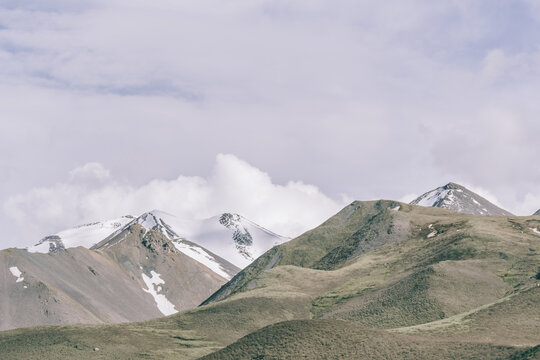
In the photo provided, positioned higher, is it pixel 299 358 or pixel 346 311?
pixel 346 311

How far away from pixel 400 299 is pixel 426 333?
Answer: 51.0 metres

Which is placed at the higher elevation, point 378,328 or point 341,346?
point 378,328

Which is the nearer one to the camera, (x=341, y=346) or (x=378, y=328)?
(x=341, y=346)

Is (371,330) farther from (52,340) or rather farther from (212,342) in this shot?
(52,340)

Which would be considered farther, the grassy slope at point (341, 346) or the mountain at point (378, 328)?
the mountain at point (378, 328)

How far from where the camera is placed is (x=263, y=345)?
111 metres

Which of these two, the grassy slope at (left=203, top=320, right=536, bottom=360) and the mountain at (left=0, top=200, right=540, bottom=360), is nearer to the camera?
the grassy slope at (left=203, top=320, right=536, bottom=360)

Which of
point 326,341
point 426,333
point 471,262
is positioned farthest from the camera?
point 471,262

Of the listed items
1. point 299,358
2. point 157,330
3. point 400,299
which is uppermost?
point 157,330

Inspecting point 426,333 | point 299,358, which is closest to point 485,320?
point 426,333

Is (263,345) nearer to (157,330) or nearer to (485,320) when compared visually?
(485,320)

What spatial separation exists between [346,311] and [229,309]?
35.4 m

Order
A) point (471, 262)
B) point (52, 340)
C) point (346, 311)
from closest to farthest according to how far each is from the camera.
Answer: point (52, 340), point (346, 311), point (471, 262)

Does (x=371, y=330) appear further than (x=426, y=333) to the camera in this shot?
No
